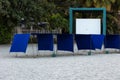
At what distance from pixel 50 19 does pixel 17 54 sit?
50.6ft

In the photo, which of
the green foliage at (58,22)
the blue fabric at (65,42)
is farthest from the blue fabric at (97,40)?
the green foliage at (58,22)

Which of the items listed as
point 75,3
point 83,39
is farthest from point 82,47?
point 75,3

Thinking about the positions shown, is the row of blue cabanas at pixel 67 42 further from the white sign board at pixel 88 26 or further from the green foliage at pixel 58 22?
the green foliage at pixel 58 22

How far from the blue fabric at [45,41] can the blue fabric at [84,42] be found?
5.14 feet

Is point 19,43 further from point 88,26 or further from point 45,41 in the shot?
point 88,26

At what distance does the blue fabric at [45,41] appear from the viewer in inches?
822

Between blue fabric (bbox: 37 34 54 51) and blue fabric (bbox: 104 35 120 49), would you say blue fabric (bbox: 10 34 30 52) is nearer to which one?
blue fabric (bbox: 37 34 54 51)

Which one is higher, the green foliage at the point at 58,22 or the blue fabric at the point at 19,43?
the green foliage at the point at 58,22

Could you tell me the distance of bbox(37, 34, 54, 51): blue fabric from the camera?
68.5ft

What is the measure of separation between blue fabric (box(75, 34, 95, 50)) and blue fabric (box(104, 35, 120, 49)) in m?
2.10

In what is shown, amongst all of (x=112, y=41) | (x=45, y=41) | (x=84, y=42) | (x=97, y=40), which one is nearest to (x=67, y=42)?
(x=84, y=42)

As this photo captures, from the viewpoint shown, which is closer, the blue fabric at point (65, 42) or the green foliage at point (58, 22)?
the blue fabric at point (65, 42)

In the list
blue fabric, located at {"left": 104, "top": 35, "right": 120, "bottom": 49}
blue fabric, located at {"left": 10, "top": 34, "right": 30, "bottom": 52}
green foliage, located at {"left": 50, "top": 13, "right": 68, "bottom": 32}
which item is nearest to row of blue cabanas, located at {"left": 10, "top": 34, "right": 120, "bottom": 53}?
blue fabric, located at {"left": 10, "top": 34, "right": 30, "bottom": 52}

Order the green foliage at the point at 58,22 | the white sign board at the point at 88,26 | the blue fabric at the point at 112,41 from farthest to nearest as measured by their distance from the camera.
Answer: the green foliage at the point at 58,22
the white sign board at the point at 88,26
the blue fabric at the point at 112,41
